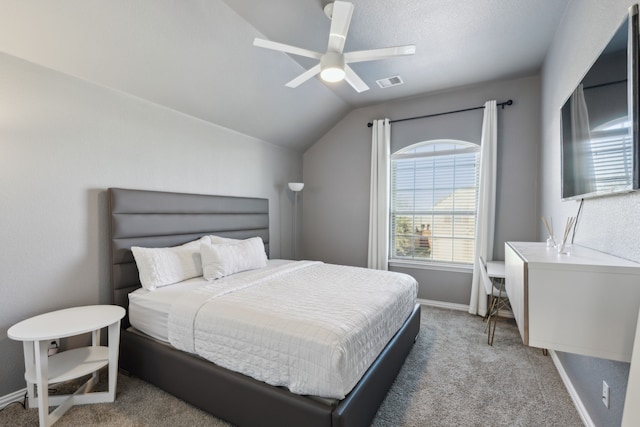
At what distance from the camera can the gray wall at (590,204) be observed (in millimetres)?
1366

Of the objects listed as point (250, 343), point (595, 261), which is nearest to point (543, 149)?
point (595, 261)

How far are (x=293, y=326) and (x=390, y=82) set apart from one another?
327 centimetres

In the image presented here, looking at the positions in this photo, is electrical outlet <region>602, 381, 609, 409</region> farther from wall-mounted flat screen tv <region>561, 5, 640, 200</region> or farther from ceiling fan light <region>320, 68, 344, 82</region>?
ceiling fan light <region>320, 68, 344, 82</region>

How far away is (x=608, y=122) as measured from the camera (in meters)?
1.43

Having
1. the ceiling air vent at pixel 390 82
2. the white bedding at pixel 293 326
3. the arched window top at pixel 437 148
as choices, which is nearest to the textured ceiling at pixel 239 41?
the ceiling air vent at pixel 390 82

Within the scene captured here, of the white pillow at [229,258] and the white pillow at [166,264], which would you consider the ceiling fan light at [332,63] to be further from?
the white pillow at [166,264]

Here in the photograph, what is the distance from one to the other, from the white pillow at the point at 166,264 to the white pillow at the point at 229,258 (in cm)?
12

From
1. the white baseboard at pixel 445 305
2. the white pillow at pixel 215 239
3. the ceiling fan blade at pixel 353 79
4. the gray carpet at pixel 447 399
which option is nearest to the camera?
the gray carpet at pixel 447 399

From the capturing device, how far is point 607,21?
1579mm

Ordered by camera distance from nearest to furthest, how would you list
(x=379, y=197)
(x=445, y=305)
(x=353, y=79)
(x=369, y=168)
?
(x=353, y=79)
(x=445, y=305)
(x=379, y=197)
(x=369, y=168)

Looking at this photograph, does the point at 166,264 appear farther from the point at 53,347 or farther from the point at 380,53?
the point at 380,53

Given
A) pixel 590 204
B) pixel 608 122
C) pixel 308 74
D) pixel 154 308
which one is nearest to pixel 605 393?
pixel 590 204

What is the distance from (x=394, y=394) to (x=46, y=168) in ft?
10.3

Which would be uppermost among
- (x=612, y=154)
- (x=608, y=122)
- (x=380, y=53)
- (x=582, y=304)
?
(x=380, y=53)
